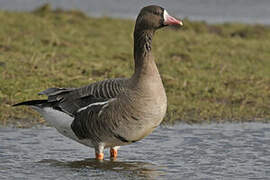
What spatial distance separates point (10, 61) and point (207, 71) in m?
3.66

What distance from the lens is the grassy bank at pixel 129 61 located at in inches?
410

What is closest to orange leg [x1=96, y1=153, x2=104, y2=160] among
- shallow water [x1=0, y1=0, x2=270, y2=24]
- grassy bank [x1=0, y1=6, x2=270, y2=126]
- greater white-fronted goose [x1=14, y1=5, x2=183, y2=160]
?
greater white-fronted goose [x1=14, y1=5, x2=183, y2=160]

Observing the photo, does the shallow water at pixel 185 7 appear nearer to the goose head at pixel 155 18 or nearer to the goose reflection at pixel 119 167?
the goose head at pixel 155 18

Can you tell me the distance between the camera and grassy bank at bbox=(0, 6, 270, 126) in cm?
1042

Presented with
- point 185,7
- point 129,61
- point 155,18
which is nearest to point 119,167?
point 155,18

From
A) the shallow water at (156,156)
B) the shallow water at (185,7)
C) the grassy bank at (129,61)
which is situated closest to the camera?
the shallow water at (156,156)

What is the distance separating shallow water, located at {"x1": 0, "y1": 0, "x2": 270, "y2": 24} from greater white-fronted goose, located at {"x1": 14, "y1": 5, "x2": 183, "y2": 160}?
1236cm

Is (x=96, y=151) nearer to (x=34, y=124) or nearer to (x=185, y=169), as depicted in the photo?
(x=185, y=169)

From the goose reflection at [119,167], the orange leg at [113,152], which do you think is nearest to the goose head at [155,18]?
the orange leg at [113,152]

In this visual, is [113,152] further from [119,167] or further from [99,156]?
[119,167]

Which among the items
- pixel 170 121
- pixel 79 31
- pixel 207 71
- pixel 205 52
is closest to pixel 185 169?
pixel 170 121

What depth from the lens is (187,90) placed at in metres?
11.2

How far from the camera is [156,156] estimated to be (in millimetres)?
8086

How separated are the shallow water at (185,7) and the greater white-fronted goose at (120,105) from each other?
12362mm
